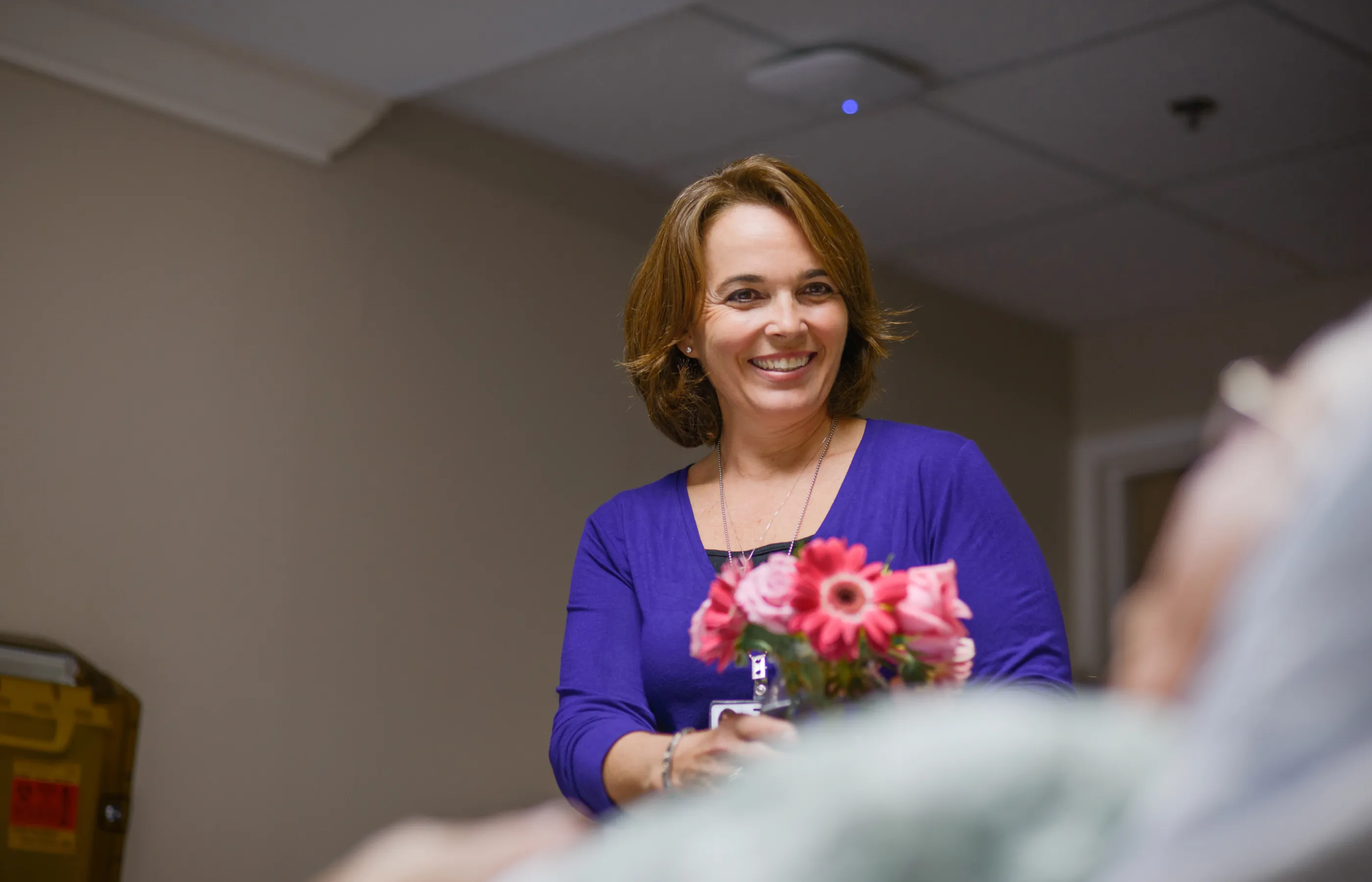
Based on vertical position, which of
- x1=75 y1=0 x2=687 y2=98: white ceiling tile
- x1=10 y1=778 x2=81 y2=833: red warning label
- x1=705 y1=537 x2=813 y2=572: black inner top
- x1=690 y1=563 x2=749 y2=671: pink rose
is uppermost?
x1=75 y1=0 x2=687 y2=98: white ceiling tile

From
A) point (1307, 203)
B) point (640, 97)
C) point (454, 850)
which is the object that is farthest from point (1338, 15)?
point (454, 850)

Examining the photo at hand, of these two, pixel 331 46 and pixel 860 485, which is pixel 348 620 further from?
pixel 860 485

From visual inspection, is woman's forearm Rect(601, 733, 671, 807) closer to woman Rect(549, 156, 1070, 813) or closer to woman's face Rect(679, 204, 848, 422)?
woman Rect(549, 156, 1070, 813)

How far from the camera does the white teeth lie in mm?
1998

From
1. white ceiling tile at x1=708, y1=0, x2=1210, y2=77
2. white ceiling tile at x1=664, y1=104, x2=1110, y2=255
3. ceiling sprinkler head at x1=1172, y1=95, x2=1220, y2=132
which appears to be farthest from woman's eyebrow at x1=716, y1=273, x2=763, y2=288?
ceiling sprinkler head at x1=1172, y1=95, x2=1220, y2=132

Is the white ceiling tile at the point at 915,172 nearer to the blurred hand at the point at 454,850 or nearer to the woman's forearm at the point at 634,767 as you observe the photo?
the woman's forearm at the point at 634,767

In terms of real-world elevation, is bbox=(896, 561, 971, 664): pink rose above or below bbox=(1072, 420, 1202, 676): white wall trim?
below

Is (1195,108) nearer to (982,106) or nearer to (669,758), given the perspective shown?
(982,106)

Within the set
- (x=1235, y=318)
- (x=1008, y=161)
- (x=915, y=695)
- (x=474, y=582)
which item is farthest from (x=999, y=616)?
(x=1235, y=318)

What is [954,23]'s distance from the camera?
12.4 feet

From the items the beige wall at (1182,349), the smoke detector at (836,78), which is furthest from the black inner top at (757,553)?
the beige wall at (1182,349)

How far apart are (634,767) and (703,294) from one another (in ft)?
2.17

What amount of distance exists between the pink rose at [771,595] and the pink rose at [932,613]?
9 centimetres

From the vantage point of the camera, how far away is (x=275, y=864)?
3842 mm
